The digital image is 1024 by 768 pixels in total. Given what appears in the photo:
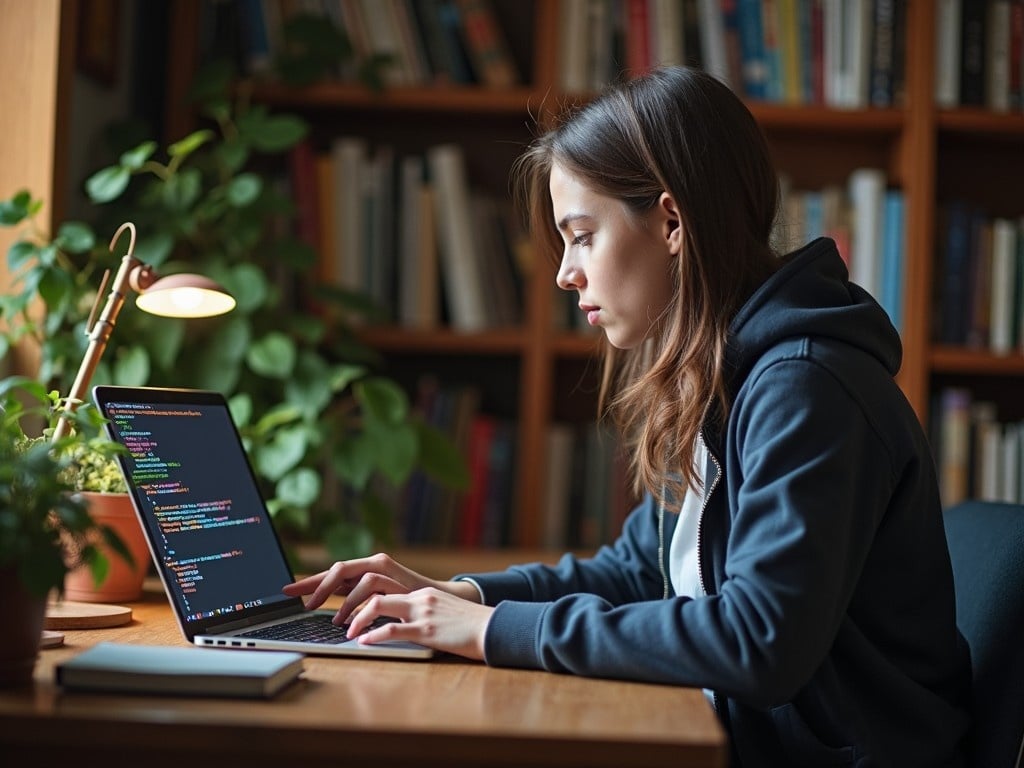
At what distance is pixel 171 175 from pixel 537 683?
1344 mm

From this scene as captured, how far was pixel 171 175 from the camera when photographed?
2.04 metres

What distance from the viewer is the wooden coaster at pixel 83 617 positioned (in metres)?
1.23

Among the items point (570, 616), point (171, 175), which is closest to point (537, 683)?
point (570, 616)

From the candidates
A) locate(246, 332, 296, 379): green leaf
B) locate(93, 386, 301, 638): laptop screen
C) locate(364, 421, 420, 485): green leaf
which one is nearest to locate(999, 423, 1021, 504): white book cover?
locate(364, 421, 420, 485): green leaf

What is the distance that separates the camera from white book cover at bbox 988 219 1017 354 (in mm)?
2426

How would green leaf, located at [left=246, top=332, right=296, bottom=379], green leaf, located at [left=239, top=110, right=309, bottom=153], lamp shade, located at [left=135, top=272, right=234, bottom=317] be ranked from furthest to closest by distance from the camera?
green leaf, located at [left=239, top=110, right=309, bottom=153], green leaf, located at [left=246, top=332, right=296, bottom=379], lamp shade, located at [left=135, top=272, right=234, bottom=317]

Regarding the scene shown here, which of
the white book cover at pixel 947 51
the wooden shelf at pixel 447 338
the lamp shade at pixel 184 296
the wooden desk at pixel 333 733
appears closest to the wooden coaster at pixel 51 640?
the wooden desk at pixel 333 733

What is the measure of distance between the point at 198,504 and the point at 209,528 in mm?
27

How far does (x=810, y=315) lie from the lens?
1.13 m

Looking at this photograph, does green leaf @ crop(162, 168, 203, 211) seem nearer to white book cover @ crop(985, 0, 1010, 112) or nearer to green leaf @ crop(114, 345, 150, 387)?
green leaf @ crop(114, 345, 150, 387)

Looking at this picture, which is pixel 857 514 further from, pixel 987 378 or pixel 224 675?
Result: pixel 987 378

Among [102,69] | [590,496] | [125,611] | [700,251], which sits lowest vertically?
[590,496]

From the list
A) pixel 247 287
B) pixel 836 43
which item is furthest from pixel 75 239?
pixel 836 43

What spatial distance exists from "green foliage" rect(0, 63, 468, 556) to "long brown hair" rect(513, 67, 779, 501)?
0.78 m
